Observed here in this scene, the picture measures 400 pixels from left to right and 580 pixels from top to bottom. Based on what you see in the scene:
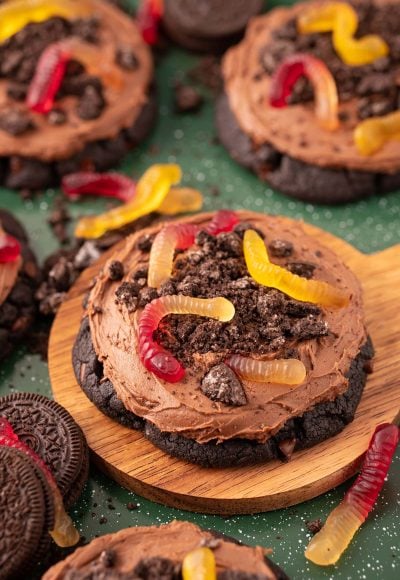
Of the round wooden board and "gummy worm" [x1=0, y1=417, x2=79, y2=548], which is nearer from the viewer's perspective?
"gummy worm" [x1=0, y1=417, x2=79, y2=548]

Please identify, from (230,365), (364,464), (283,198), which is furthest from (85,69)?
(364,464)

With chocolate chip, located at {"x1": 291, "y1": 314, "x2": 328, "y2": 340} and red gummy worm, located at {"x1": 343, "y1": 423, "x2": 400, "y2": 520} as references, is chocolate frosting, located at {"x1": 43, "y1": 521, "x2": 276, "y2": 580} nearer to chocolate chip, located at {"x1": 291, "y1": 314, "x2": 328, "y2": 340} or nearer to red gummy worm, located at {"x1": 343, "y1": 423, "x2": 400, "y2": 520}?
red gummy worm, located at {"x1": 343, "y1": 423, "x2": 400, "y2": 520}

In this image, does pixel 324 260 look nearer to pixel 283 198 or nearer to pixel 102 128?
pixel 283 198

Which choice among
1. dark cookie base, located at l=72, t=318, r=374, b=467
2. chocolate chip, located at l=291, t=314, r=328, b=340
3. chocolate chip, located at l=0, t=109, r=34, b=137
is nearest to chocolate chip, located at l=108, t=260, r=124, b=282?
dark cookie base, located at l=72, t=318, r=374, b=467

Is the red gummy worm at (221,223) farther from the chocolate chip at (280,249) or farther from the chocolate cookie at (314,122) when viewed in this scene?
the chocolate cookie at (314,122)

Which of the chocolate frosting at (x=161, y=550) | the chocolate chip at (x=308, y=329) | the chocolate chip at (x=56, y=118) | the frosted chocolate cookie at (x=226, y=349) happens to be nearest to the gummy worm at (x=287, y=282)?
the frosted chocolate cookie at (x=226, y=349)

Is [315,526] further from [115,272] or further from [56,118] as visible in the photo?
[56,118]
